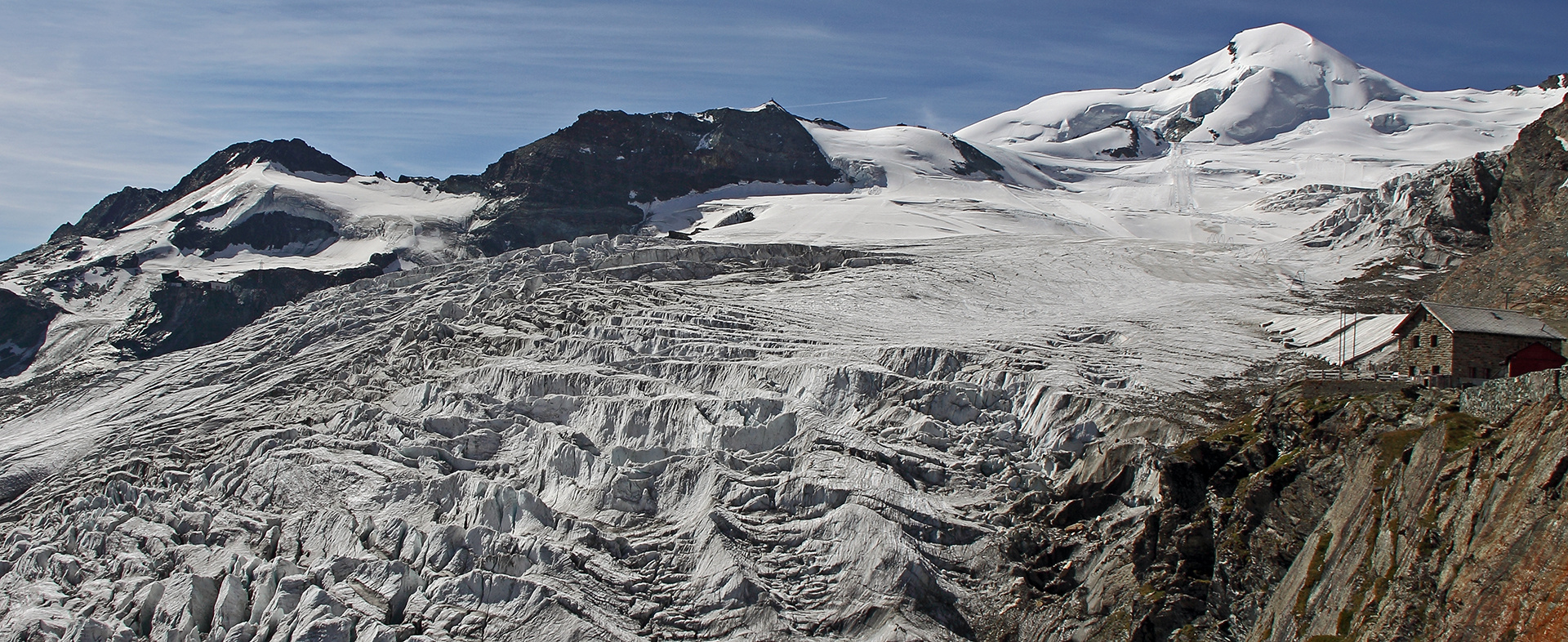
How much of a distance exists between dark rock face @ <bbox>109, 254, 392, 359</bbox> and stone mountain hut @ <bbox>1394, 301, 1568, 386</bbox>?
291ft

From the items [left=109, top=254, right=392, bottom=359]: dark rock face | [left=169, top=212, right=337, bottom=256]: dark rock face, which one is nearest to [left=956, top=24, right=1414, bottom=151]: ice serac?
[left=169, top=212, right=337, bottom=256]: dark rock face

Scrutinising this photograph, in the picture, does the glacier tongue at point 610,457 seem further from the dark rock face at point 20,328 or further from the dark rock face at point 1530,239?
the dark rock face at point 20,328

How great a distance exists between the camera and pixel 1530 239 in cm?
5431

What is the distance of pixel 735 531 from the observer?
4362cm

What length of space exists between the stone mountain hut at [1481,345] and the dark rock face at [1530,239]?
18.6 feet

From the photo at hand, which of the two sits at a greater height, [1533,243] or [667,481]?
[1533,243]

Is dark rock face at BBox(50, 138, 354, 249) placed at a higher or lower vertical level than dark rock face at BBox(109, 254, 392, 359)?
higher

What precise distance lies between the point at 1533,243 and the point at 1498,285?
3829 millimetres

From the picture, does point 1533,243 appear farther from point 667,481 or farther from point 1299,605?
point 667,481

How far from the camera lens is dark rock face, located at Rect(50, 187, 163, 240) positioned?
5295 inches

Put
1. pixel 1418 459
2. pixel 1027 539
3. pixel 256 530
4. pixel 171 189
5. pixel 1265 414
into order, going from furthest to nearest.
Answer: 1. pixel 171 189
2. pixel 256 530
3. pixel 1027 539
4. pixel 1265 414
5. pixel 1418 459

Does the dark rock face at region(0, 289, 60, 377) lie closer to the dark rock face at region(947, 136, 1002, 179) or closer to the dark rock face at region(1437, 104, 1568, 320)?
the dark rock face at region(947, 136, 1002, 179)

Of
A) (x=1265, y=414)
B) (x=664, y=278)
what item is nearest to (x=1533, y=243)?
(x=1265, y=414)

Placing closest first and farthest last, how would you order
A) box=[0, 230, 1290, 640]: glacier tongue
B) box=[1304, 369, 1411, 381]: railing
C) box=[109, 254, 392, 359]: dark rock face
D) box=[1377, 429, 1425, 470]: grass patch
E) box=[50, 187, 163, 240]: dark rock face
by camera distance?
box=[1377, 429, 1425, 470]: grass patch, box=[1304, 369, 1411, 381]: railing, box=[0, 230, 1290, 640]: glacier tongue, box=[109, 254, 392, 359]: dark rock face, box=[50, 187, 163, 240]: dark rock face
